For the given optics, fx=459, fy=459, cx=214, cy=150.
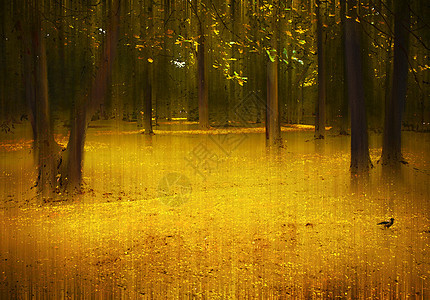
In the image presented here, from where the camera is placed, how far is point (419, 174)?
14.4 m

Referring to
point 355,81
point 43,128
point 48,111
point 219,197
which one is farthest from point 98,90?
point 355,81

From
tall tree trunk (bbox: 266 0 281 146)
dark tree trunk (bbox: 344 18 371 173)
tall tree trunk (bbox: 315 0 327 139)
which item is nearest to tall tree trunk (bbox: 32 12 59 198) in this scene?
dark tree trunk (bbox: 344 18 371 173)

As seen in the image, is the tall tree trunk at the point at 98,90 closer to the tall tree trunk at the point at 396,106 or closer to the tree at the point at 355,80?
the tree at the point at 355,80

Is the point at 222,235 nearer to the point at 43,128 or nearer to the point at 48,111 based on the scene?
the point at 43,128

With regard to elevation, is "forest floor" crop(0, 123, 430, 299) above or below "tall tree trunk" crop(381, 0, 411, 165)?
below

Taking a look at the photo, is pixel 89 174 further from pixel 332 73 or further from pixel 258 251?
pixel 332 73

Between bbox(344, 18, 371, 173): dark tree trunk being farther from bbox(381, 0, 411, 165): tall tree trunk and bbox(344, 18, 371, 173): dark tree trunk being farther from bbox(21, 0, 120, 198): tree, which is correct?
bbox(21, 0, 120, 198): tree

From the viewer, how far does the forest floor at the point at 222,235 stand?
5.90m

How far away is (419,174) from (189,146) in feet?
43.6

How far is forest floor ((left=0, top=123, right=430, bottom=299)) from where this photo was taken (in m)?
5.90

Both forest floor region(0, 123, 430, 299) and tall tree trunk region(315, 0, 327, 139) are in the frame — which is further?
tall tree trunk region(315, 0, 327, 139)

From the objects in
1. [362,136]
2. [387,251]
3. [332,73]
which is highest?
[332,73]

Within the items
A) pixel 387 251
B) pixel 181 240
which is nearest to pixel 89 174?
pixel 181 240

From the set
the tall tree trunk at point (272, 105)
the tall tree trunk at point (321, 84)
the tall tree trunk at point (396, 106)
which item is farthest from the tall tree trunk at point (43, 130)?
the tall tree trunk at point (321, 84)
